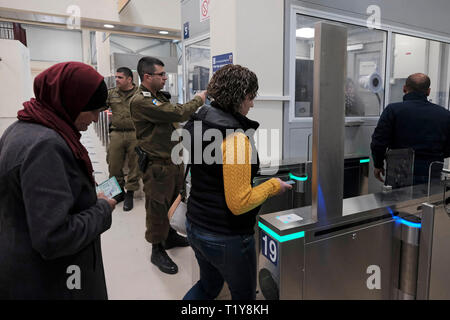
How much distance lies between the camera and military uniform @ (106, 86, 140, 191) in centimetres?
414

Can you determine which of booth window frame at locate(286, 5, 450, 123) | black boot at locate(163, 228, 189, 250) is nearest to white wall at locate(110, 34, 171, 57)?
black boot at locate(163, 228, 189, 250)

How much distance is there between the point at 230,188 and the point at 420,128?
1.80 meters

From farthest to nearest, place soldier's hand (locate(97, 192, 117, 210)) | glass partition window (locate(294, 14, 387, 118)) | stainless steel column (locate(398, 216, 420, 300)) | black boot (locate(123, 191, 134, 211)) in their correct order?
black boot (locate(123, 191, 134, 211)) → glass partition window (locate(294, 14, 387, 118)) → stainless steel column (locate(398, 216, 420, 300)) → soldier's hand (locate(97, 192, 117, 210))

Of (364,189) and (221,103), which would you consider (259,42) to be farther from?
(364,189)

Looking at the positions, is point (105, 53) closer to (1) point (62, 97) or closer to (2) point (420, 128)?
(2) point (420, 128)

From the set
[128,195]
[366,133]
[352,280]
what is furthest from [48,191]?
[128,195]

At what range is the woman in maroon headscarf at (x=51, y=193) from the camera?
89cm

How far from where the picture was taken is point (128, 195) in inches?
162

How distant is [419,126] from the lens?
2.37 m

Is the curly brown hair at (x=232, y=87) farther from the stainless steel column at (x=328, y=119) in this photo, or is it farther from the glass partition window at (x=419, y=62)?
the glass partition window at (x=419, y=62)

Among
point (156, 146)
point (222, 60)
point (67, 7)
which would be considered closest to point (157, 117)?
point (156, 146)

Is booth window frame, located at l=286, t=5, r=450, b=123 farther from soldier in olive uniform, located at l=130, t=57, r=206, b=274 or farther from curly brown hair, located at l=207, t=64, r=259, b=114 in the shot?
curly brown hair, located at l=207, t=64, r=259, b=114

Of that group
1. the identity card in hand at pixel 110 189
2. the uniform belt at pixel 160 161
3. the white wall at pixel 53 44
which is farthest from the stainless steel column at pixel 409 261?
the white wall at pixel 53 44

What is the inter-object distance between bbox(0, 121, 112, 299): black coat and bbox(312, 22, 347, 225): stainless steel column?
0.85 meters
